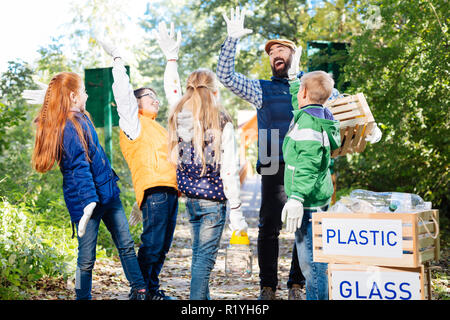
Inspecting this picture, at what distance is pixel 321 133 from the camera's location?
11.9 feet

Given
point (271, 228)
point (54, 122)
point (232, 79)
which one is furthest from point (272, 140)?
point (54, 122)

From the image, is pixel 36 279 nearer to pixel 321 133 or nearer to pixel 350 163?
pixel 321 133

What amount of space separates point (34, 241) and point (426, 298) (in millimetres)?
3786

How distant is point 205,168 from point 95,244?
1052 millimetres

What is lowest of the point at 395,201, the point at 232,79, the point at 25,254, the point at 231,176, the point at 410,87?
the point at 25,254

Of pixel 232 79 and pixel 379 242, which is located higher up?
pixel 232 79

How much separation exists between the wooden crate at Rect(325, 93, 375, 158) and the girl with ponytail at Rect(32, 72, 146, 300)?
1.93m

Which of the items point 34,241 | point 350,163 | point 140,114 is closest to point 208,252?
point 140,114

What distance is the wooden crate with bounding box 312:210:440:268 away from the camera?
10.8 ft

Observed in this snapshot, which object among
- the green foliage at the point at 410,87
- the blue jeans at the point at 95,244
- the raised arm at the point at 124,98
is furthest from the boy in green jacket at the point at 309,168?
the green foliage at the point at 410,87

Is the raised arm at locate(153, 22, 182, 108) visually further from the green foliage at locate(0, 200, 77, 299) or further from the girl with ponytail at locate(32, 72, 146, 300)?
the green foliage at locate(0, 200, 77, 299)

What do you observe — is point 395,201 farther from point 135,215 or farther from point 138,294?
point 135,215

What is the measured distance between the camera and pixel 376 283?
3348 millimetres

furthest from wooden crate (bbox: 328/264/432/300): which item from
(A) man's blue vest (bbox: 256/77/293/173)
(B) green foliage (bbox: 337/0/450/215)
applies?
(B) green foliage (bbox: 337/0/450/215)
